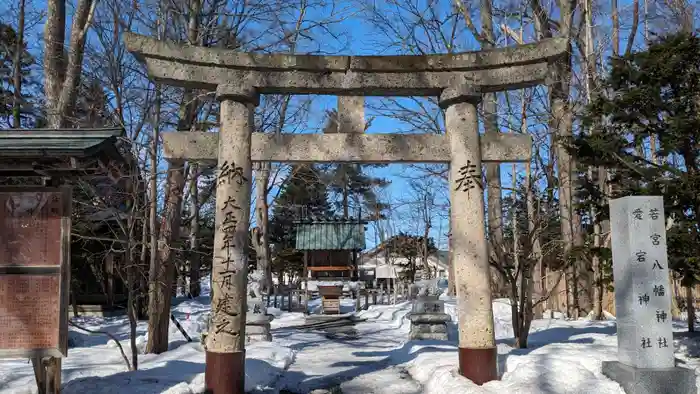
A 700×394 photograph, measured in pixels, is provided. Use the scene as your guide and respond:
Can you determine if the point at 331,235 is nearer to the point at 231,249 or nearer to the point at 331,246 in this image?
the point at 331,246

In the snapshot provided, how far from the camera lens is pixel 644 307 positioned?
7.54 metres

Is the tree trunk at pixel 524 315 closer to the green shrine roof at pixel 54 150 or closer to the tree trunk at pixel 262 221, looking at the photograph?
the green shrine roof at pixel 54 150

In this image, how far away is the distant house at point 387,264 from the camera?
35.0m

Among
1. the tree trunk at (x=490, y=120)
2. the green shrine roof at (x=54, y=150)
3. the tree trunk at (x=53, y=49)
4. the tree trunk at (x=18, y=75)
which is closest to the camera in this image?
the green shrine roof at (x=54, y=150)

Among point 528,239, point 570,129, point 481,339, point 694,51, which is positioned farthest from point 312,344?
point 694,51

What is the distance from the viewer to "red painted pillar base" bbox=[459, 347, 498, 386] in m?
7.66

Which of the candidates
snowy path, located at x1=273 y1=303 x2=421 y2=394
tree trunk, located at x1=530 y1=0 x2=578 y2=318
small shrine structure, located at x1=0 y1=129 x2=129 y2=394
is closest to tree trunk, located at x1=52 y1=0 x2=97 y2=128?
small shrine structure, located at x1=0 y1=129 x2=129 y2=394

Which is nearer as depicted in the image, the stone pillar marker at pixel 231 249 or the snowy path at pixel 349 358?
the stone pillar marker at pixel 231 249

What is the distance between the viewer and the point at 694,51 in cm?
958

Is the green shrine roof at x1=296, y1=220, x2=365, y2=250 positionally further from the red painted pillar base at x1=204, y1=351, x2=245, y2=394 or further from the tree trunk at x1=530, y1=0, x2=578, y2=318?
the red painted pillar base at x1=204, y1=351, x2=245, y2=394

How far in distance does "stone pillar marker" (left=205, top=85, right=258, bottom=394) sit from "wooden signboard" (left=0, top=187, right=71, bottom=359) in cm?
182

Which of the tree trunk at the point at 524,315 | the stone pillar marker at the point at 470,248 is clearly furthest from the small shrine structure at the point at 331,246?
the stone pillar marker at the point at 470,248

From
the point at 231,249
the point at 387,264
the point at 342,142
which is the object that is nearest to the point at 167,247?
the point at 231,249

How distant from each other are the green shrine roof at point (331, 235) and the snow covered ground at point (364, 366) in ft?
41.6
